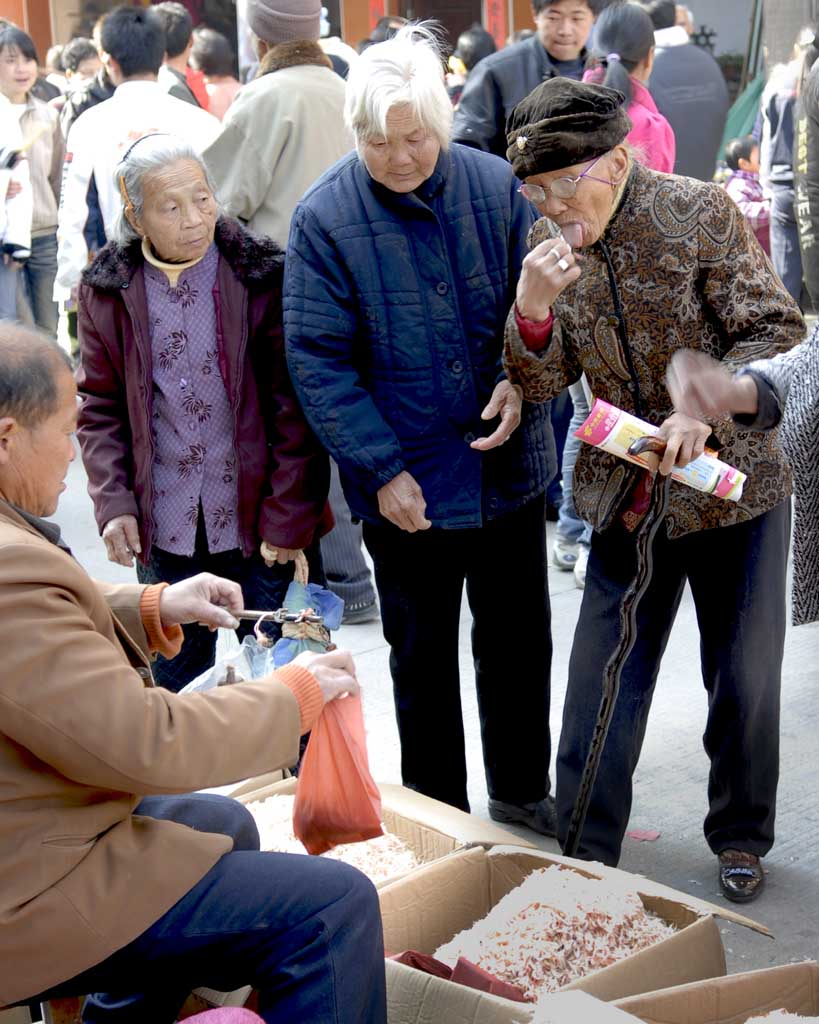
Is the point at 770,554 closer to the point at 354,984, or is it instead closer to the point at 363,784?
the point at 363,784

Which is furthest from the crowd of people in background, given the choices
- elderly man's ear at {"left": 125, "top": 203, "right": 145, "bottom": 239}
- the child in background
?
the child in background

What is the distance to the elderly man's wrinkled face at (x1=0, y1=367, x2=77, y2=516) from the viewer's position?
1996mm

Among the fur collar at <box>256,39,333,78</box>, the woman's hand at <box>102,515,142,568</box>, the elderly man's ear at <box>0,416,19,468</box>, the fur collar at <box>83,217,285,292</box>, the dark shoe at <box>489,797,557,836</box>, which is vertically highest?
the fur collar at <box>256,39,333,78</box>

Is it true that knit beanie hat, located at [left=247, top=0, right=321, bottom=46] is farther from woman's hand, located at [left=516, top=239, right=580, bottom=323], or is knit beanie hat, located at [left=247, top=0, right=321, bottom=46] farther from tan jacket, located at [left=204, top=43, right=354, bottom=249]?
woman's hand, located at [left=516, top=239, right=580, bottom=323]

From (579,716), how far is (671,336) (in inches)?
34.2

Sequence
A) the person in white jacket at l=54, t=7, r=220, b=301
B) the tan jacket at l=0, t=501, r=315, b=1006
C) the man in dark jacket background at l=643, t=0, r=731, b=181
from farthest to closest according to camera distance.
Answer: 1. the man in dark jacket background at l=643, t=0, r=731, b=181
2. the person in white jacket at l=54, t=7, r=220, b=301
3. the tan jacket at l=0, t=501, r=315, b=1006

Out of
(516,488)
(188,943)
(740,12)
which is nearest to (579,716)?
(516,488)

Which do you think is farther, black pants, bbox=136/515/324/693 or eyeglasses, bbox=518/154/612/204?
black pants, bbox=136/515/324/693

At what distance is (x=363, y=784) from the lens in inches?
91.7

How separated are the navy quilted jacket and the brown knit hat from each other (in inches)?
16.5

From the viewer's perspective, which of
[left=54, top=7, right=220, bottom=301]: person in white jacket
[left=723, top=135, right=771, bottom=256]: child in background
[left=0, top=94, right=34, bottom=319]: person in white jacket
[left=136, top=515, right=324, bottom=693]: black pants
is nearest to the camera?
[left=136, top=515, right=324, bottom=693]: black pants

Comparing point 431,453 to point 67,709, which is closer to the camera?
point 67,709

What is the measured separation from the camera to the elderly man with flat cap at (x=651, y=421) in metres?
2.63

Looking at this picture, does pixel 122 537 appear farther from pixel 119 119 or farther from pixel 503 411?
pixel 119 119
